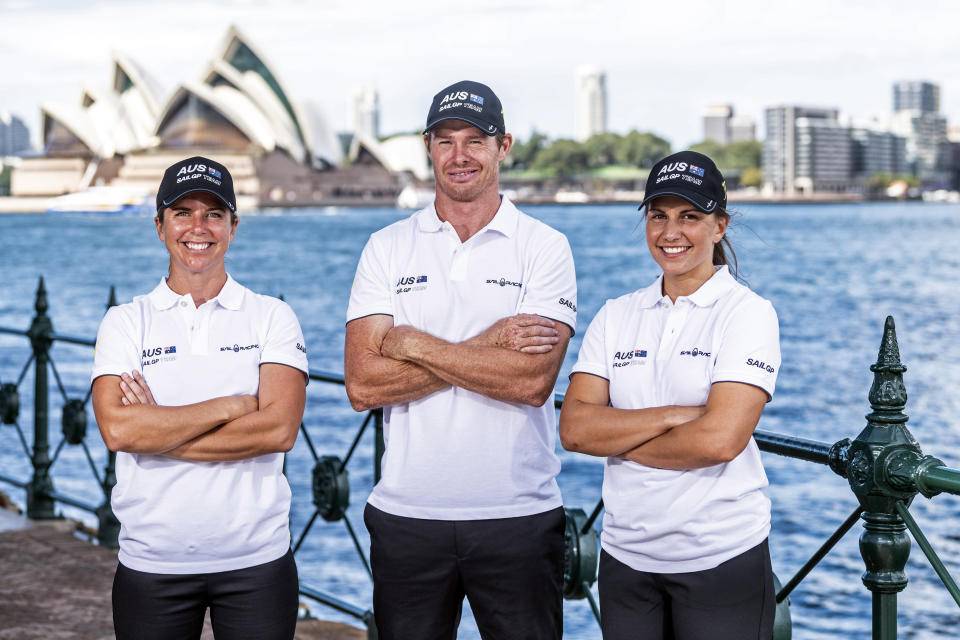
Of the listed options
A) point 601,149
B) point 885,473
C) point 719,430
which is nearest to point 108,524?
point 719,430

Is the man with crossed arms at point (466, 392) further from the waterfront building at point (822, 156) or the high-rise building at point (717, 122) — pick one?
the high-rise building at point (717, 122)

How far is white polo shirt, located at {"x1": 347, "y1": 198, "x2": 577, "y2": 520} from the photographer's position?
8.61ft

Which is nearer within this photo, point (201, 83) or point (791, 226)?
point (201, 83)

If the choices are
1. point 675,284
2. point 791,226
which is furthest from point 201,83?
point 675,284

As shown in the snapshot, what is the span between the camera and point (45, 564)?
15.6 feet

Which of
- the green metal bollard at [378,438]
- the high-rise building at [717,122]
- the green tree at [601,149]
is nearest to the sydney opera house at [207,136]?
the green tree at [601,149]

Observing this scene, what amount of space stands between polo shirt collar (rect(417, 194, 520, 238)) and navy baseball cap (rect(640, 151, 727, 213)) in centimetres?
44

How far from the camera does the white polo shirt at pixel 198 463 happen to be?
96.8 inches

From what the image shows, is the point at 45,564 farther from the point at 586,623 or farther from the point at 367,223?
the point at 367,223

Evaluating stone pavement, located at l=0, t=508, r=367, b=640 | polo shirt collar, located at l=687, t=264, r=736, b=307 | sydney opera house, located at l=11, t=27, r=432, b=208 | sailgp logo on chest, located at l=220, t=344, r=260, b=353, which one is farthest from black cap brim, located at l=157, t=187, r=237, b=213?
sydney opera house, located at l=11, t=27, r=432, b=208

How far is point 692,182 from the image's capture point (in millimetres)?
2359

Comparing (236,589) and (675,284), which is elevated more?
(675,284)

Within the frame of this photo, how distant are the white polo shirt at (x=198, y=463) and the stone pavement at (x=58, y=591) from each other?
163 cm

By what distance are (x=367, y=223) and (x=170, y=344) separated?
80743 millimetres
